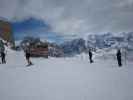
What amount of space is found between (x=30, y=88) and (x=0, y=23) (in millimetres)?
68115

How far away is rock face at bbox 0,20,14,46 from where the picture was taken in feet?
242

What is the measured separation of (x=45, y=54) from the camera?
38719 mm

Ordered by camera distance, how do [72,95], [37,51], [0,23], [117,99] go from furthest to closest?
[0,23]
[37,51]
[72,95]
[117,99]

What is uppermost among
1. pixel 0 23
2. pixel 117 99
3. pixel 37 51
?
pixel 0 23

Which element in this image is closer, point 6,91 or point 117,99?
point 117,99

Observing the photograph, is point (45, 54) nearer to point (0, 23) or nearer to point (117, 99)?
point (117, 99)

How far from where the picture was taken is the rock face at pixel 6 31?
242 feet

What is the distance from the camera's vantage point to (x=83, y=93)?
384 inches

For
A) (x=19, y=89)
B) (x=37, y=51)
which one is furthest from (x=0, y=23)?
(x=19, y=89)

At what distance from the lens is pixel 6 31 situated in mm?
76250

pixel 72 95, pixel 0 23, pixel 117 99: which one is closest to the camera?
pixel 117 99

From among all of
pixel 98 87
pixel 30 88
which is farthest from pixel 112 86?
pixel 30 88

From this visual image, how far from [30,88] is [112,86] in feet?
15.7

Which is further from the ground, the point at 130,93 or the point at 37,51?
the point at 37,51
